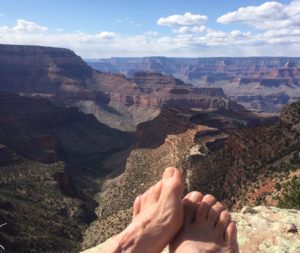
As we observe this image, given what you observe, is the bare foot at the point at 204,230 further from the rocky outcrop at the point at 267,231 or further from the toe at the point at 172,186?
the rocky outcrop at the point at 267,231

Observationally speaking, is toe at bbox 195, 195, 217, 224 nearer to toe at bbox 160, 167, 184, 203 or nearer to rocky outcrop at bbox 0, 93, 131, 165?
toe at bbox 160, 167, 184, 203

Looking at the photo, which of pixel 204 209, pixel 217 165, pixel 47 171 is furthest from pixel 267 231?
pixel 47 171

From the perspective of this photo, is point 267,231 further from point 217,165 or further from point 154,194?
point 217,165

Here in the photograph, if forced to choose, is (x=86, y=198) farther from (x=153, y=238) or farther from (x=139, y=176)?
(x=153, y=238)

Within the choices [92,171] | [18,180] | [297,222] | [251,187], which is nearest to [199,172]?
[251,187]

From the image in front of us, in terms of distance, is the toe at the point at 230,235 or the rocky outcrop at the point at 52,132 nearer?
the toe at the point at 230,235

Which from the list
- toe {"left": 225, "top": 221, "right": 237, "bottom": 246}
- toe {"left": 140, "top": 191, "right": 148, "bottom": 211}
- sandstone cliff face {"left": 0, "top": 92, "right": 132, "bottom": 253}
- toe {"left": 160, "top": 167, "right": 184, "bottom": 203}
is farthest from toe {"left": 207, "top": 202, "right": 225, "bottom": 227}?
sandstone cliff face {"left": 0, "top": 92, "right": 132, "bottom": 253}

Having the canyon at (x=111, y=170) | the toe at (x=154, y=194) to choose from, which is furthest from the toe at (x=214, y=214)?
the canyon at (x=111, y=170)
